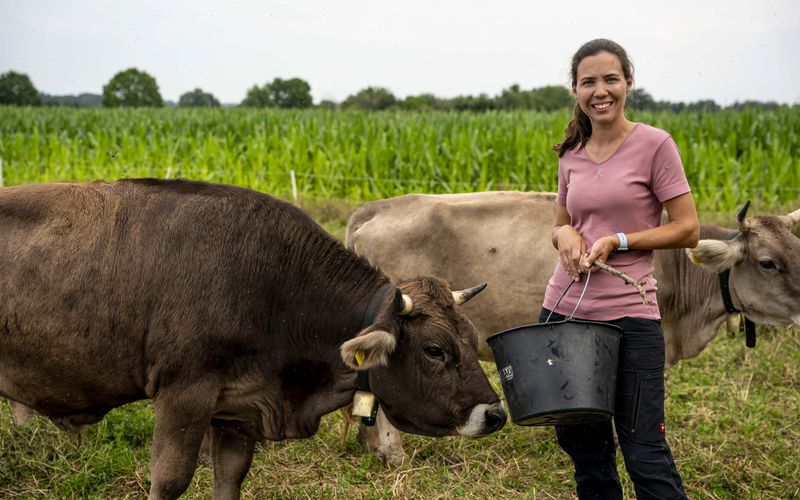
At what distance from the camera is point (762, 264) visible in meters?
5.84

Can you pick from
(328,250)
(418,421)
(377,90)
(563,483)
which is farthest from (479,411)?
(377,90)

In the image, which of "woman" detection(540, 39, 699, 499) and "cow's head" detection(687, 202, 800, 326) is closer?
"woman" detection(540, 39, 699, 499)

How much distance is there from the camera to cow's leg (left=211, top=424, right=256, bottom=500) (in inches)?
181

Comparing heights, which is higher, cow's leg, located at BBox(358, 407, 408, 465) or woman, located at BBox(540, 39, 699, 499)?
woman, located at BBox(540, 39, 699, 499)

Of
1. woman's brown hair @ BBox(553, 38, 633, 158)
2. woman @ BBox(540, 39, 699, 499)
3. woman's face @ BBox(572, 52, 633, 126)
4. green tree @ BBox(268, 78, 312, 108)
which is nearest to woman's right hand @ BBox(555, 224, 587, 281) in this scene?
woman @ BBox(540, 39, 699, 499)

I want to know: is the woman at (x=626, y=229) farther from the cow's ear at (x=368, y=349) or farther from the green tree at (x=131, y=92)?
the green tree at (x=131, y=92)

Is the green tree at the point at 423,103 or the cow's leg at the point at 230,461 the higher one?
the green tree at the point at 423,103

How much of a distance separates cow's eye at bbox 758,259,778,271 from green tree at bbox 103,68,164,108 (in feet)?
117

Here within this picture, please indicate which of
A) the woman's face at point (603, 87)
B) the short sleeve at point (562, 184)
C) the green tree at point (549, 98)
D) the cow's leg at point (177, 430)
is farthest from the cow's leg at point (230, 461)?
the green tree at point (549, 98)

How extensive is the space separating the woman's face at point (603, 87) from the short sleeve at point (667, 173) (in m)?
0.25

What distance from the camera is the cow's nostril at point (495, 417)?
4.03m

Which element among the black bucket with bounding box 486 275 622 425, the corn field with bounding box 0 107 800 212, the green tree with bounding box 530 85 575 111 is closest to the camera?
the black bucket with bounding box 486 275 622 425

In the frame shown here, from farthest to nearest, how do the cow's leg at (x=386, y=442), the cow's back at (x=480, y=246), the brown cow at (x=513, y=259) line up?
the cow's back at (x=480, y=246)
the brown cow at (x=513, y=259)
the cow's leg at (x=386, y=442)

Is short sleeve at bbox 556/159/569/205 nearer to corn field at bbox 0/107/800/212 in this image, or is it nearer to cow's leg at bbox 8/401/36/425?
cow's leg at bbox 8/401/36/425
